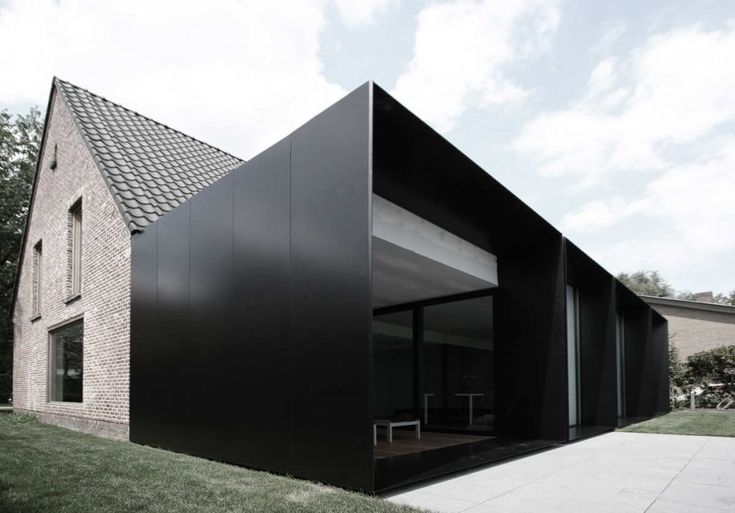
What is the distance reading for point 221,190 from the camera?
6.52 meters

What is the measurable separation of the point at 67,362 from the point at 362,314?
30.6ft

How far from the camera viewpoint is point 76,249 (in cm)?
1124

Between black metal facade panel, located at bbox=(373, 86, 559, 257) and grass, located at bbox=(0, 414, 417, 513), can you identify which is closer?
grass, located at bbox=(0, 414, 417, 513)

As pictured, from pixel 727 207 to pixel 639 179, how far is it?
20347 millimetres

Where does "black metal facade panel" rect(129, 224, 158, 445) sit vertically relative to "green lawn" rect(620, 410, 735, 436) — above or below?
above

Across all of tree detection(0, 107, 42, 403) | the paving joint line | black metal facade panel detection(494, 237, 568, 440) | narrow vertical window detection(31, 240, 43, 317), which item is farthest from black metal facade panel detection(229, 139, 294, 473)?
tree detection(0, 107, 42, 403)

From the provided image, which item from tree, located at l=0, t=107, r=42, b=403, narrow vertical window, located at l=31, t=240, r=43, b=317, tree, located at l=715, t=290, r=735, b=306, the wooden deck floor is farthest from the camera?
tree, located at l=715, t=290, r=735, b=306

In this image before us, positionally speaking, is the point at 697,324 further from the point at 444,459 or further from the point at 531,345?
the point at 444,459

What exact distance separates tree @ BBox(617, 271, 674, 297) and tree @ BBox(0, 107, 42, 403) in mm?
46453

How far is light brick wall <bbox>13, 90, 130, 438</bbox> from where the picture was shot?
28.9 feet

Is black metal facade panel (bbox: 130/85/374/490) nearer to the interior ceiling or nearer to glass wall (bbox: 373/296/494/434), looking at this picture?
the interior ceiling

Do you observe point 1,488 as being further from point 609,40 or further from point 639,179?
point 639,179

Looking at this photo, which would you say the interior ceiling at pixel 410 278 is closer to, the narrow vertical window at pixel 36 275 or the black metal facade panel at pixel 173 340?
the black metal facade panel at pixel 173 340

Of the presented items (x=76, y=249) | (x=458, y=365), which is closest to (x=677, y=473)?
(x=458, y=365)
